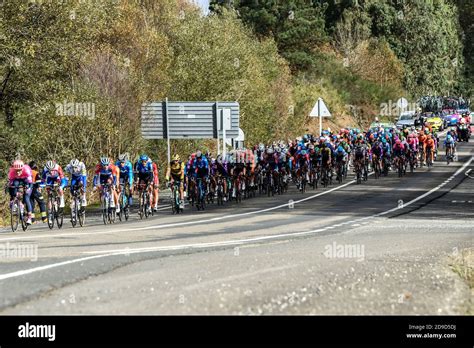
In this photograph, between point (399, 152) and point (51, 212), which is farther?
point (399, 152)

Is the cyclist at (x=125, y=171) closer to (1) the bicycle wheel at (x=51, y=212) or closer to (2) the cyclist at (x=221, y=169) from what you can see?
(1) the bicycle wheel at (x=51, y=212)

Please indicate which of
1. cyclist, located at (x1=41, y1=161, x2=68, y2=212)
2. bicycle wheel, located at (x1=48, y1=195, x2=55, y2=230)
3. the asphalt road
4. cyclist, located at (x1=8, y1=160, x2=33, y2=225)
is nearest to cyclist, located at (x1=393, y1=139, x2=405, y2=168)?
the asphalt road

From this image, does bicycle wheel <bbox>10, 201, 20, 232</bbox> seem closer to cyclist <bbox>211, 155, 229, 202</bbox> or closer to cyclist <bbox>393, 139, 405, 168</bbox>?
cyclist <bbox>211, 155, 229, 202</bbox>

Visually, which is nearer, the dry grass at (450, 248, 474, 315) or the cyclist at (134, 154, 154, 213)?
the dry grass at (450, 248, 474, 315)

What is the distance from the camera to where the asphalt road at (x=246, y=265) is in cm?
954

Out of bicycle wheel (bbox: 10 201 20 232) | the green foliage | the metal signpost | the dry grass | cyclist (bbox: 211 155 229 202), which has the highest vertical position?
the green foliage

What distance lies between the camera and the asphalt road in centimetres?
954

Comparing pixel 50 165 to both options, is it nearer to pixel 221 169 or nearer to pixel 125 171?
pixel 125 171

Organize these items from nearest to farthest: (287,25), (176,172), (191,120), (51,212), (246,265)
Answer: (246,265) < (51,212) < (176,172) < (191,120) < (287,25)

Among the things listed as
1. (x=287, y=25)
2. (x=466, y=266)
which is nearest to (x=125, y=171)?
(x=466, y=266)

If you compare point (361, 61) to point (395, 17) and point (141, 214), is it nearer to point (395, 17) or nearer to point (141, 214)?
point (395, 17)

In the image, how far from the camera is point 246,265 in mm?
12734

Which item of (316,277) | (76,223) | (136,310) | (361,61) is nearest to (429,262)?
(316,277)

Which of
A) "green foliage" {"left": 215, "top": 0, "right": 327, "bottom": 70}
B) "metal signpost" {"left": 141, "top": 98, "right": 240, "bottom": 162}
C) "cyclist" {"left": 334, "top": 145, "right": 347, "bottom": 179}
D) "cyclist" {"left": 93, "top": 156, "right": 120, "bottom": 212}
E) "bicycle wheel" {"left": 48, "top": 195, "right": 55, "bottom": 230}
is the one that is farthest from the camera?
"green foliage" {"left": 215, "top": 0, "right": 327, "bottom": 70}
